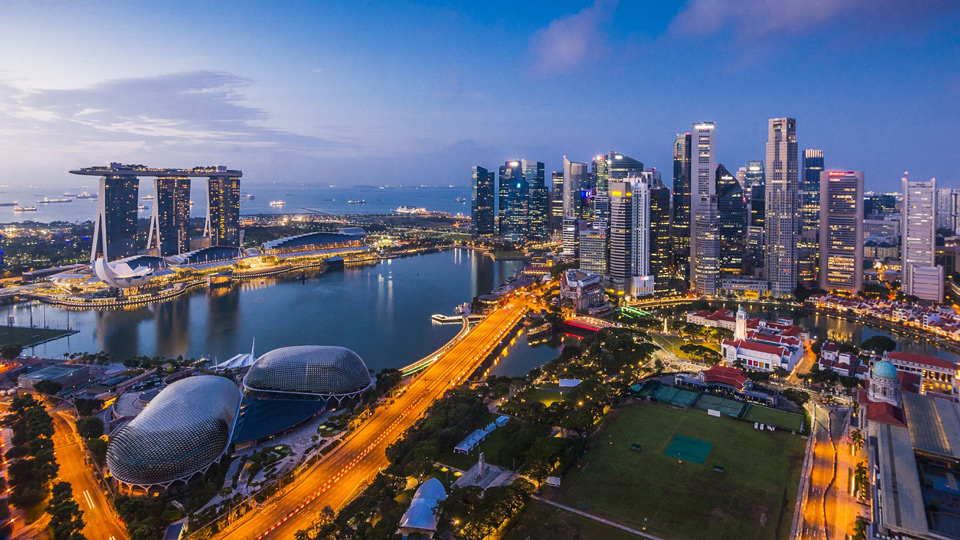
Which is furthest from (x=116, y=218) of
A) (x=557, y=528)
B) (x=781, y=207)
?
(x=781, y=207)

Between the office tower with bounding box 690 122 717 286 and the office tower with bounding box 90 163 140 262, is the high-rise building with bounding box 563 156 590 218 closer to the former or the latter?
the office tower with bounding box 690 122 717 286

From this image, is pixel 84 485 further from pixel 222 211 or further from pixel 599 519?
pixel 222 211

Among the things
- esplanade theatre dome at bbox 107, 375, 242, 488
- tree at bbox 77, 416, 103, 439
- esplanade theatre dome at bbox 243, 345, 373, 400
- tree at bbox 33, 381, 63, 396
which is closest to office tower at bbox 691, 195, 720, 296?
esplanade theatre dome at bbox 243, 345, 373, 400

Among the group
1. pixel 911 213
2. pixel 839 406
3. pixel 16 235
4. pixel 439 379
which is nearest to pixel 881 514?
pixel 839 406

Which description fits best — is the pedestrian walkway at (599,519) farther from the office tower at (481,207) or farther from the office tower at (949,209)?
the office tower at (949,209)

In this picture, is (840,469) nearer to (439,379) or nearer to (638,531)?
(638,531)

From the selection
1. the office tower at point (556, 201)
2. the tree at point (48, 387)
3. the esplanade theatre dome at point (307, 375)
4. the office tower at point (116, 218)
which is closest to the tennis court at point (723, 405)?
the esplanade theatre dome at point (307, 375)
